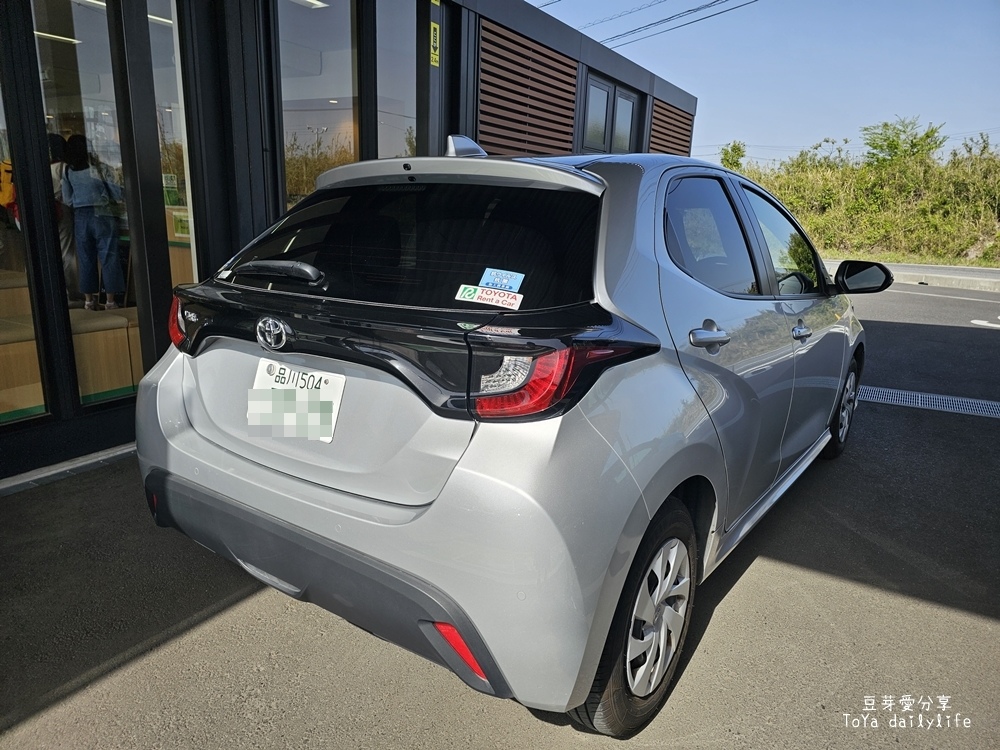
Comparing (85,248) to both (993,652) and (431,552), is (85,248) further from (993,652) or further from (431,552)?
(993,652)

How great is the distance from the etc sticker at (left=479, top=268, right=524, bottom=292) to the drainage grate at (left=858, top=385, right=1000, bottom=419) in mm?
5062

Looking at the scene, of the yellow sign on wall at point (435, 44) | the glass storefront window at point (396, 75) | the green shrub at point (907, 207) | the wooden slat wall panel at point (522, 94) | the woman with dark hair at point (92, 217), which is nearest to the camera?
the woman with dark hair at point (92, 217)

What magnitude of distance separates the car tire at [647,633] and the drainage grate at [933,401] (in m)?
4.49

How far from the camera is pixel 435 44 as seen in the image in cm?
659

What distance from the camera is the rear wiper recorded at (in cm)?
200

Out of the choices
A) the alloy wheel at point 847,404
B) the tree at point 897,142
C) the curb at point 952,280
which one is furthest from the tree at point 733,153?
the alloy wheel at point 847,404

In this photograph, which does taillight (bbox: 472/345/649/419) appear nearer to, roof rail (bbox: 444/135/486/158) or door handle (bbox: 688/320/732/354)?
door handle (bbox: 688/320/732/354)

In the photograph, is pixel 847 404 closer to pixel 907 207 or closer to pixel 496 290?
pixel 496 290

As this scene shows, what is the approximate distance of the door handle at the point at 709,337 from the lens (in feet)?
6.84

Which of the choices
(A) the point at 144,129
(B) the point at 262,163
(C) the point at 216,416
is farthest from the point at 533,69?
(C) the point at 216,416

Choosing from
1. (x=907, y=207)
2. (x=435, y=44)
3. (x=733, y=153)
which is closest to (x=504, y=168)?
(x=435, y=44)

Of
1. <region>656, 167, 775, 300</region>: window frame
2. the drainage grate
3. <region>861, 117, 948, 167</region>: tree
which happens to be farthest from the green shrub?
<region>656, 167, 775, 300</region>: window frame

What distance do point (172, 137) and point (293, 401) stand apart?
330 cm

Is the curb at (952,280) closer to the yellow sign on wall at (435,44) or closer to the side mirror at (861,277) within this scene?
the yellow sign on wall at (435,44)
